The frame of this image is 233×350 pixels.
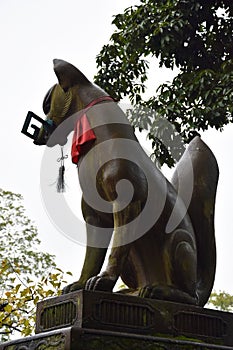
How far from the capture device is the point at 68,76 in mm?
3545

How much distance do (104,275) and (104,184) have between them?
50 cm

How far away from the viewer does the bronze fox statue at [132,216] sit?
10.1 feet

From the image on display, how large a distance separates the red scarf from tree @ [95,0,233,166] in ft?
13.3

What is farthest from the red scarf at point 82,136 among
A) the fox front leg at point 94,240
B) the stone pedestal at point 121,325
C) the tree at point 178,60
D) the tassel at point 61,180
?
the tree at point 178,60

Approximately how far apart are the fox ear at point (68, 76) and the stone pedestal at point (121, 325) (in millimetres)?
1303

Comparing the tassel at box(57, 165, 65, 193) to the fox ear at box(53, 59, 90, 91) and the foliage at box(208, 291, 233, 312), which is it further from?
the foliage at box(208, 291, 233, 312)

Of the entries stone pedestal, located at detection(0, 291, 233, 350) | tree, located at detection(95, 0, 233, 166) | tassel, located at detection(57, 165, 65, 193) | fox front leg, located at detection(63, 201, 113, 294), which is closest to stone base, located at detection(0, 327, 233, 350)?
stone pedestal, located at detection(0, 291, 233, 350)

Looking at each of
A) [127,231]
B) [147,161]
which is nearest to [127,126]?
[147,161]

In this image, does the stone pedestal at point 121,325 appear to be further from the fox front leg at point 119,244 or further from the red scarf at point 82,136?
the red scarf at point 82,136

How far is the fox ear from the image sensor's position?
354 cm

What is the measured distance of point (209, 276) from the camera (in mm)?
3541

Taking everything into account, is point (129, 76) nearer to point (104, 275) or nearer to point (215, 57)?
point (215, 57)

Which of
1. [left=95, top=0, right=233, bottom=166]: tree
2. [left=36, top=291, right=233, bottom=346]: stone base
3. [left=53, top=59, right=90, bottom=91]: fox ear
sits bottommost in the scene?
[left=36, top=291, right=233, bottom=346]: stone base

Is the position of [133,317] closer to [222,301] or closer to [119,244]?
[119,244]
